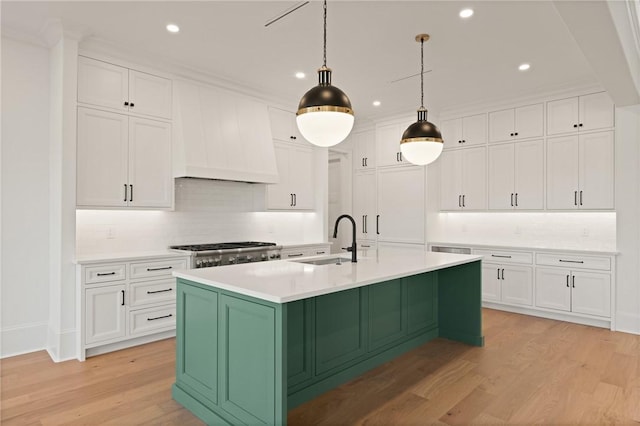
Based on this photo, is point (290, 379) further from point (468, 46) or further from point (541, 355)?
point (468, 46)

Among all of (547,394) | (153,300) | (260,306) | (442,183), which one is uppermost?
(442,183)

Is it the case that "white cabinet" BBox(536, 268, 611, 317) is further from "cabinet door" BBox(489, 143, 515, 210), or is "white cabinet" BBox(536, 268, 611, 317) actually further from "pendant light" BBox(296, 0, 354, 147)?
"pendant light" BBox(296, 0, 354, 147)

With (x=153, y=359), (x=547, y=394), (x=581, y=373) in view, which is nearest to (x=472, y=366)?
(x=547, y=394)

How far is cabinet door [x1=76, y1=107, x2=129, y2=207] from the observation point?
372 centimetres

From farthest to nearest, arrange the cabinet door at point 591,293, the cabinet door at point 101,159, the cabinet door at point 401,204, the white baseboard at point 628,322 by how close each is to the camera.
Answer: the cabinet door at point 401,204
the cabinet door at point 591,293
the white baseboard at point 628,322
the cabinet door at point 101,159

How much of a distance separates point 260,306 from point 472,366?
224 cm

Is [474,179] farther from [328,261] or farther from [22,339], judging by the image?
[22,339]

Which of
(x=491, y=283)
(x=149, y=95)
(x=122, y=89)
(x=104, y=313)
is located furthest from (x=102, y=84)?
(x=491, y=283)

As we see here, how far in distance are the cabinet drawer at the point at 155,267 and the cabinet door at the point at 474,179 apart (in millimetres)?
4144

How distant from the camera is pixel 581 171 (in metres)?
4.85

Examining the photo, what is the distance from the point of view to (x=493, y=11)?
3.14m

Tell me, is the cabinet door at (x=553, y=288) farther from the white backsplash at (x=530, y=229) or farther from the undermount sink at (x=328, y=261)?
the undermount sink at (x=328, y=261)

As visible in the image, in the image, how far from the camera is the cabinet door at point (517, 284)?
5.11 meters

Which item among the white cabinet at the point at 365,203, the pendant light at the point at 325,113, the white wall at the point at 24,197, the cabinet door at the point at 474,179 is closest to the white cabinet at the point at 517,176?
the cabinet door at the point at 474,179
